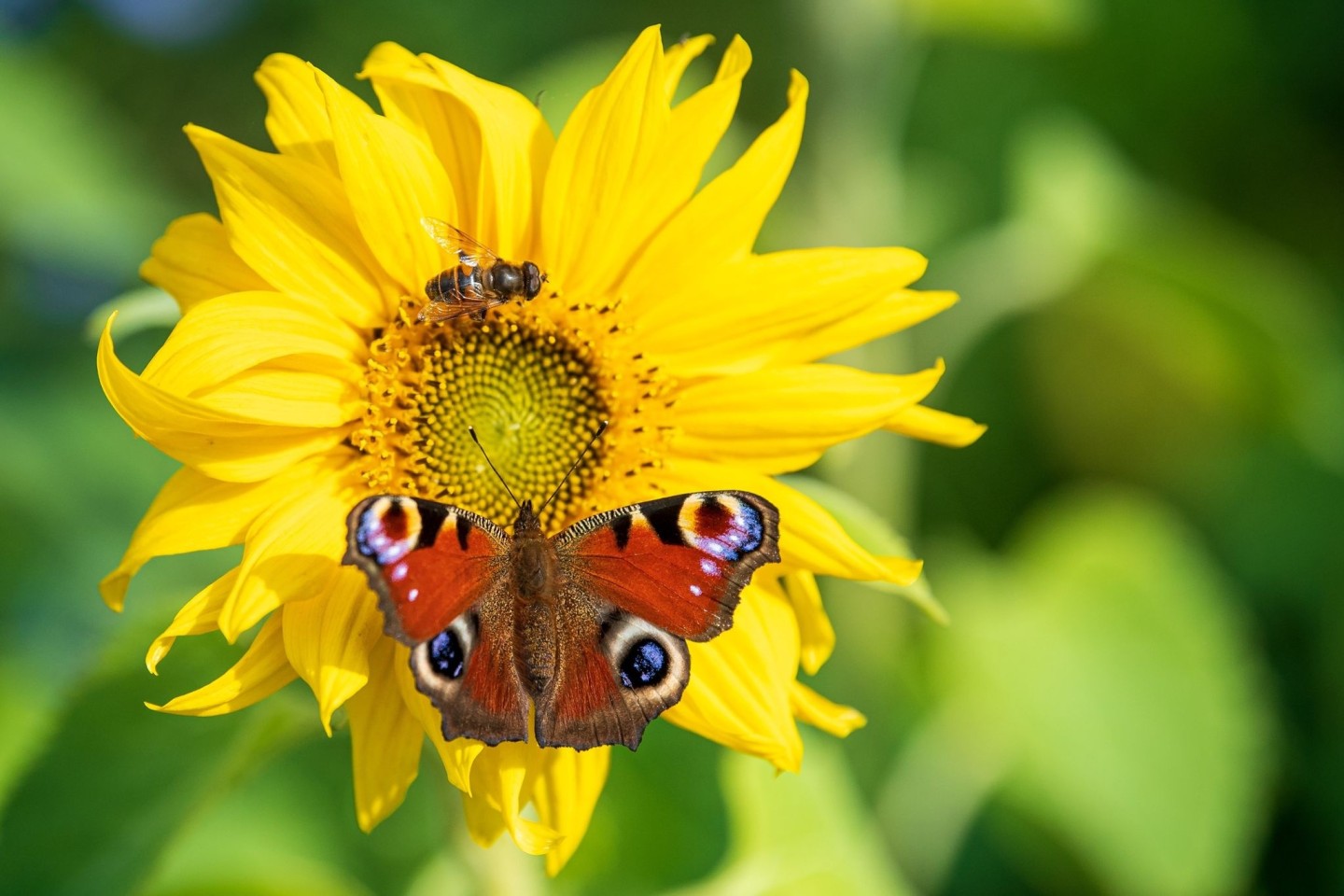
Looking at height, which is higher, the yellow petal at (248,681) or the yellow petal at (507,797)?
the yellow petal at (248,681)

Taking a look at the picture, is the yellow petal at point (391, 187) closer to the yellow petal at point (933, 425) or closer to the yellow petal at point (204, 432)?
the yellow petal at point (204, 432)

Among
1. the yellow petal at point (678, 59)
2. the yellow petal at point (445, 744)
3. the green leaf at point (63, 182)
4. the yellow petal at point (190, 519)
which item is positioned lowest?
the green leaf at point (63, 182)

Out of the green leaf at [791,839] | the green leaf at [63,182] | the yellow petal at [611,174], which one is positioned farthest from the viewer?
the green leaf at [63,182]

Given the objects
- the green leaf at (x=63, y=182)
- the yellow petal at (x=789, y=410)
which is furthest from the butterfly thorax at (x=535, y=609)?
the green leaf at (x=63, y=182)

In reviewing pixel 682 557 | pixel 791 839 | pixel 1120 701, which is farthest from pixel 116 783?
pixel 1120 701

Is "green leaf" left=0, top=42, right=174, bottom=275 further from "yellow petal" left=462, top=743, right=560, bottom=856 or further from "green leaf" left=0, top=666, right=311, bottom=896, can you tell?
"yellow petal" left=462, top=743, right=560, bottom=856

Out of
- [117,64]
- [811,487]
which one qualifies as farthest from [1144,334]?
[117,64]
